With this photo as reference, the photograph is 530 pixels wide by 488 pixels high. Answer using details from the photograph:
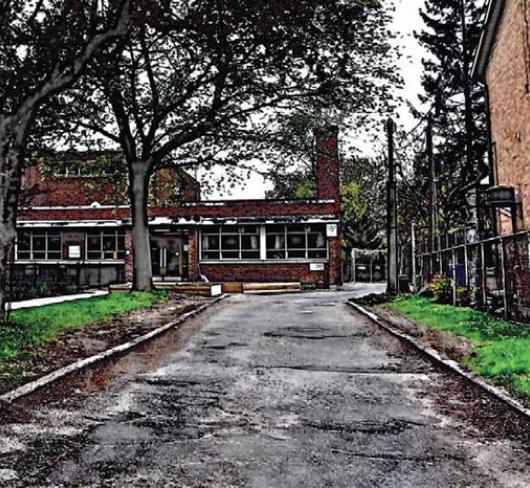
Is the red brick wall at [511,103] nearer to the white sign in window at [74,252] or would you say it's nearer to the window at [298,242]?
the window at [298,242]

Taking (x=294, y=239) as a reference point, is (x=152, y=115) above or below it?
above

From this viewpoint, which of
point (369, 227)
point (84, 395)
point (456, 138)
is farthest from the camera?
point (369, 227)

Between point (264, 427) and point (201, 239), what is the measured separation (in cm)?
3130

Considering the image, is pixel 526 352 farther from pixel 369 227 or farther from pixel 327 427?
pixel 369 227

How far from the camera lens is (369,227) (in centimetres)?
5066

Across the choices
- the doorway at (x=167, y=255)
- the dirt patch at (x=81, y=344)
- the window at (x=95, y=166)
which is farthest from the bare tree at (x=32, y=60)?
the doorway at (x=167, y=255)

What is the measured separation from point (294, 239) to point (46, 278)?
15.7 metres

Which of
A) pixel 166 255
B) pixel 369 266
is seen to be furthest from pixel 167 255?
pixel 369 266

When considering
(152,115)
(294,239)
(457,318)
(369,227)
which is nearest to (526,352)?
(457,318)

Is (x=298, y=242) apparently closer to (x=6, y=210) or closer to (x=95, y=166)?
(x=95, y=166)

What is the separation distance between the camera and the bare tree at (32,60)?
10.3 metres

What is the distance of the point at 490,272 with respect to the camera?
46.0ft

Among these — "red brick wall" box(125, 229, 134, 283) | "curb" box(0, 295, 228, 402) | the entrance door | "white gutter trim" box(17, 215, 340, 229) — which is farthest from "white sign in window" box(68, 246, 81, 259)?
"curb" box(0, 295, 228, 402)

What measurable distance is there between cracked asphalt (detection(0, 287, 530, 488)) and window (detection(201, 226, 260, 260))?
26622 mm
